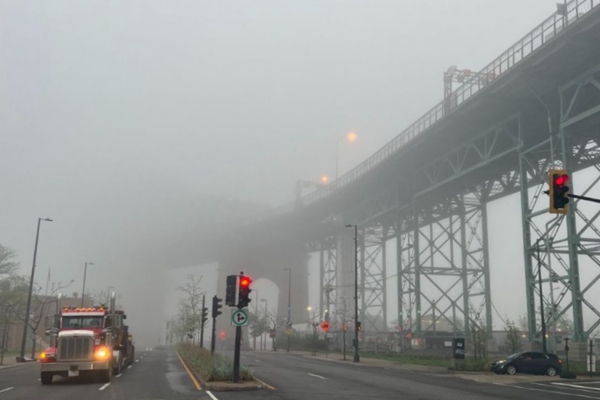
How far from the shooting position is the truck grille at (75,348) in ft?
76.9

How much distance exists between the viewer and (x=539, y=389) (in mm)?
25109

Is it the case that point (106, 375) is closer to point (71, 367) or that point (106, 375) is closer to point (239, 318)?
point (71, 367)

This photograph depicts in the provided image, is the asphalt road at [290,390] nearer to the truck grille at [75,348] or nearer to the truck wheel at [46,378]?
the truck wheel at [46,378]

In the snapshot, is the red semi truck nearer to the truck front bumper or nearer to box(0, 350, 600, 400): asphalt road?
the truck front bumper

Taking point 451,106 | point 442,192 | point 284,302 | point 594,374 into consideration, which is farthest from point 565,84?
point 284,302

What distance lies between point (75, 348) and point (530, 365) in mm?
24116

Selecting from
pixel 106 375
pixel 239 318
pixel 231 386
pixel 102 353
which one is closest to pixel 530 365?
pixel 239 318

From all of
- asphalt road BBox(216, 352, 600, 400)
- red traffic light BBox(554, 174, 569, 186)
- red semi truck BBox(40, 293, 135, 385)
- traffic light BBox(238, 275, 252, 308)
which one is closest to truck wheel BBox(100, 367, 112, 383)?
red semi truck BBox(40, 293, 135, 385)

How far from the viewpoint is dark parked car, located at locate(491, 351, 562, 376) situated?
34031 millimetres

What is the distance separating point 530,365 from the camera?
34.2m

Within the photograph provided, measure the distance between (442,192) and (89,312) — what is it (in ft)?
145

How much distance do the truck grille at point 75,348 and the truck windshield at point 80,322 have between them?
6.71ft

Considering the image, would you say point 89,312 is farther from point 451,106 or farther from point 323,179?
point 323,179

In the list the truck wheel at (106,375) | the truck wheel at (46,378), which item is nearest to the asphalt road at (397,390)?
the truck wheel at (106,375)
